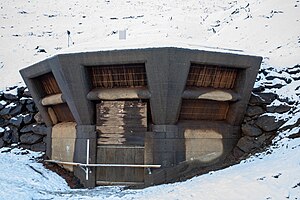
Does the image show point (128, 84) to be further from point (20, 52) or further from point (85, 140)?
point (20, 52)

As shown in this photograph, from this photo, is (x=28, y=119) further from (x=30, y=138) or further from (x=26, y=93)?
(x=26, y=93)

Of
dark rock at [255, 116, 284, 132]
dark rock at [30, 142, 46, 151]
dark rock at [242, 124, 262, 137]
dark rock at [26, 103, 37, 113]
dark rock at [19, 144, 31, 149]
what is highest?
dark rock at [255, 116, 284, 132]

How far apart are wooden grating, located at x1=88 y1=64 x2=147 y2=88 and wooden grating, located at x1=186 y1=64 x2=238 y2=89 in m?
A: 2.02

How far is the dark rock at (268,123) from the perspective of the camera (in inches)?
557

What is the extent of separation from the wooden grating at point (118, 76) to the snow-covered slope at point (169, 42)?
3.11 ft

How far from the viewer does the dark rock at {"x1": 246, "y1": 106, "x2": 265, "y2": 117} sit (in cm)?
1499

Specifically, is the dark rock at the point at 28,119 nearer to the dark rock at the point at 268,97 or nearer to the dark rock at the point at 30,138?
the dark rock at the point at 30,138

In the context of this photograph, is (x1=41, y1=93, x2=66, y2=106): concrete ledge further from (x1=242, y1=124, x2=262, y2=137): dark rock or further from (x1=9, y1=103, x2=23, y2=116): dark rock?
(x1=242, y1=124, x2=262, y2=137): dark rock

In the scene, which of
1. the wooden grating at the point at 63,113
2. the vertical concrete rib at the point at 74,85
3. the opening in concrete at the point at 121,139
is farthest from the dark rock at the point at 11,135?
the opening in concrete at the point at 121,139

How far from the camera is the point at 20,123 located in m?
20.3

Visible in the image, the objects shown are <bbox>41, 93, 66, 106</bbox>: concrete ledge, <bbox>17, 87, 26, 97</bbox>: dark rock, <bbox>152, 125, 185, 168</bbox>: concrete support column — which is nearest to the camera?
<bbox>152, 125, 185, 168</bbox>: concrete support column

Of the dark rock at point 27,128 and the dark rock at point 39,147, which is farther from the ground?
the dark rock at point 27,128

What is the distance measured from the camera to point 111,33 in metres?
35.2

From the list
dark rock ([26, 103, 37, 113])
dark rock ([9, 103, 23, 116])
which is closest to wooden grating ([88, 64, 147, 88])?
dark rock ([26, 103, 37, 113])
